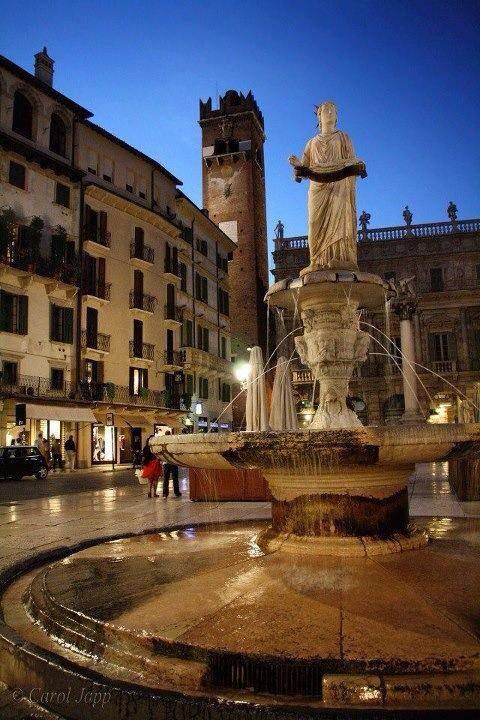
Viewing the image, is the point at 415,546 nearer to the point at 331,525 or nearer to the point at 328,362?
the point at 331,525

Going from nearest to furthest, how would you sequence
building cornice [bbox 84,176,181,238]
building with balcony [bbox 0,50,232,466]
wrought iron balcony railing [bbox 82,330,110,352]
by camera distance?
building with balcony [bbox 0,50,232,466]
wrought iron balcony railing [bbox 82,330,110,352]
building cornice [bbox 84,176,181,238]

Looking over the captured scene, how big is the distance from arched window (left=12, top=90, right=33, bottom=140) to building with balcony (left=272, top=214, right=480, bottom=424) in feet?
72.8

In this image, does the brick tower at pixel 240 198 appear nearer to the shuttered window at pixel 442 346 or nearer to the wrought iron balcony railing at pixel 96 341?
the shuttered window at pixel 442 346

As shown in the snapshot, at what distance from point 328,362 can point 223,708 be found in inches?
241

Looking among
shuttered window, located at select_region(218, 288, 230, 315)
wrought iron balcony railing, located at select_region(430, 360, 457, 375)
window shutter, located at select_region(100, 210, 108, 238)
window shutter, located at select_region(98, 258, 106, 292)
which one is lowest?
wrought iron balcony railing, located at select_region(430, 360, 457, 375)

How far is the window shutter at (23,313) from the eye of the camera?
28.4m

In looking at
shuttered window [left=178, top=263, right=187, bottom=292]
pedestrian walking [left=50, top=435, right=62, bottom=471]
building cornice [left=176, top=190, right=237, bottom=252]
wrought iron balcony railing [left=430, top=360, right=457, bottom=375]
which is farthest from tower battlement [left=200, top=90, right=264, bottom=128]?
pedestrian walking [left=50, top=435, right=62, bottom=471]

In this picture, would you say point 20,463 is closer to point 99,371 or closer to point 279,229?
point 99,371

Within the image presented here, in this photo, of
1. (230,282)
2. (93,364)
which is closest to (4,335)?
(93,364)

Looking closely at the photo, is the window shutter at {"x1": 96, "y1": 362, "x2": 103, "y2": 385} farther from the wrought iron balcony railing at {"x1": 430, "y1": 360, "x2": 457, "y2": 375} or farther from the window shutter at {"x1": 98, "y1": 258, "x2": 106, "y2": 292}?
the wrought iron balcony railing at {"x1": 430, "y1": 360, "x2": 457, "y2": 375}

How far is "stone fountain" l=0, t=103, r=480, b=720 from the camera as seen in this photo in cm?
260

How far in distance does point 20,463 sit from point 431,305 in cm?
3311

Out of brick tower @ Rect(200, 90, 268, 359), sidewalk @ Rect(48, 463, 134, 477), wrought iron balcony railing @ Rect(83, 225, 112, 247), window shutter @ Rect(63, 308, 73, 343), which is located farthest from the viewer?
brick tower @ Rect(200, 90, 268, 359)

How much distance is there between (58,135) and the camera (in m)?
32.1
